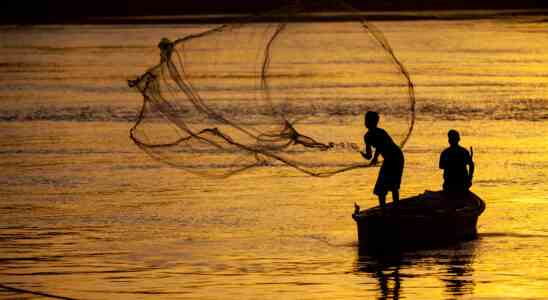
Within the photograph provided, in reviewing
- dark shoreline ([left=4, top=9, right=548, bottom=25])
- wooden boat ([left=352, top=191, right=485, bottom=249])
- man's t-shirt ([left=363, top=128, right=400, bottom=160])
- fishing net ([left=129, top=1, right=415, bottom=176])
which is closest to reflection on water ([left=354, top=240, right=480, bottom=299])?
wooden boat ([left=352, top=191, right=485, bottom=249])

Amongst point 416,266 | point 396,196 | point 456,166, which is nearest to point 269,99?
point 456,166

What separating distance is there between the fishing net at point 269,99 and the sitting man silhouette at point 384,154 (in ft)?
0.81

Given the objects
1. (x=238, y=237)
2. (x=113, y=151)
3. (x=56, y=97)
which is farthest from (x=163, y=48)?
(x=56, y=97)

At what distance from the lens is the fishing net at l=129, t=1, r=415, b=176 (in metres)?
18.5

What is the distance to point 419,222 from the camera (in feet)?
63.3

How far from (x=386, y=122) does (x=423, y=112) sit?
10.6ft

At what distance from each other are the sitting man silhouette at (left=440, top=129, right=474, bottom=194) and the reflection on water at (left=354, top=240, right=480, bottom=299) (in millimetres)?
795

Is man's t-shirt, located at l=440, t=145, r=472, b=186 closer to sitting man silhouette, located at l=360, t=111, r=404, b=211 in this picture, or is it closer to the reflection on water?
the reflection on water

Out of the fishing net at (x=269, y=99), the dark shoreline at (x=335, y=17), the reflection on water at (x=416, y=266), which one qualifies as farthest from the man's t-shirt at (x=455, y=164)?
the dark shoreline at (x=335, y=17)

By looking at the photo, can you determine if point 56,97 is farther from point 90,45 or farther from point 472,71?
point 90,45

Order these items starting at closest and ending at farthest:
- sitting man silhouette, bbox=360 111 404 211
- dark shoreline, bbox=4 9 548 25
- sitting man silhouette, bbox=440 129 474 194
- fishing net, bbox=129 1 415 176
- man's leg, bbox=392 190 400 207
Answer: sitting man silhouette, bbox=360 111 404 211
fishing net, bbox=129 1 415 176
man's leg, bbox=392 190 400 207
sitting man silhouette, bbox=440 129 474 194
dark shoreline, bbox=4 9 548 25

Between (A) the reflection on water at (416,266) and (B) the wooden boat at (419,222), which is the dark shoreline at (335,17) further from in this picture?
(A) the reflection on water at (416,266)

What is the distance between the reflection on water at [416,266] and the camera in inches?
680

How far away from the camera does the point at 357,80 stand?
48500 mm
